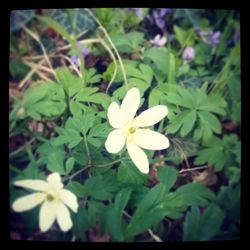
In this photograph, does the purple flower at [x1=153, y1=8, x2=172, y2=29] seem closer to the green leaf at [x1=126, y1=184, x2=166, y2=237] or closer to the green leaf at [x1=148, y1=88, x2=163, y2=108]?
the green leaf at [x1=148, y1=88, x2=163, y2=108]

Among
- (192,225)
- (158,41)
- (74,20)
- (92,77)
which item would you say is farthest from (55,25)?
(192,225)

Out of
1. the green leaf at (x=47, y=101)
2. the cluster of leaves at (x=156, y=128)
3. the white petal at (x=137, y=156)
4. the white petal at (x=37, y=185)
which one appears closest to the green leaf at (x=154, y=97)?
the cluster of leaves at (x=156, y=128)

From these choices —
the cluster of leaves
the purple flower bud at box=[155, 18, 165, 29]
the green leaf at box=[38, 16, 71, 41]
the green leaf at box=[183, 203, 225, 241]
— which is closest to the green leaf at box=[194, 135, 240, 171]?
the cluster of leaves

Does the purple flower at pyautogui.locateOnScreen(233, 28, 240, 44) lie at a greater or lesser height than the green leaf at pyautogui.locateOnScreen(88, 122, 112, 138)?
greater
